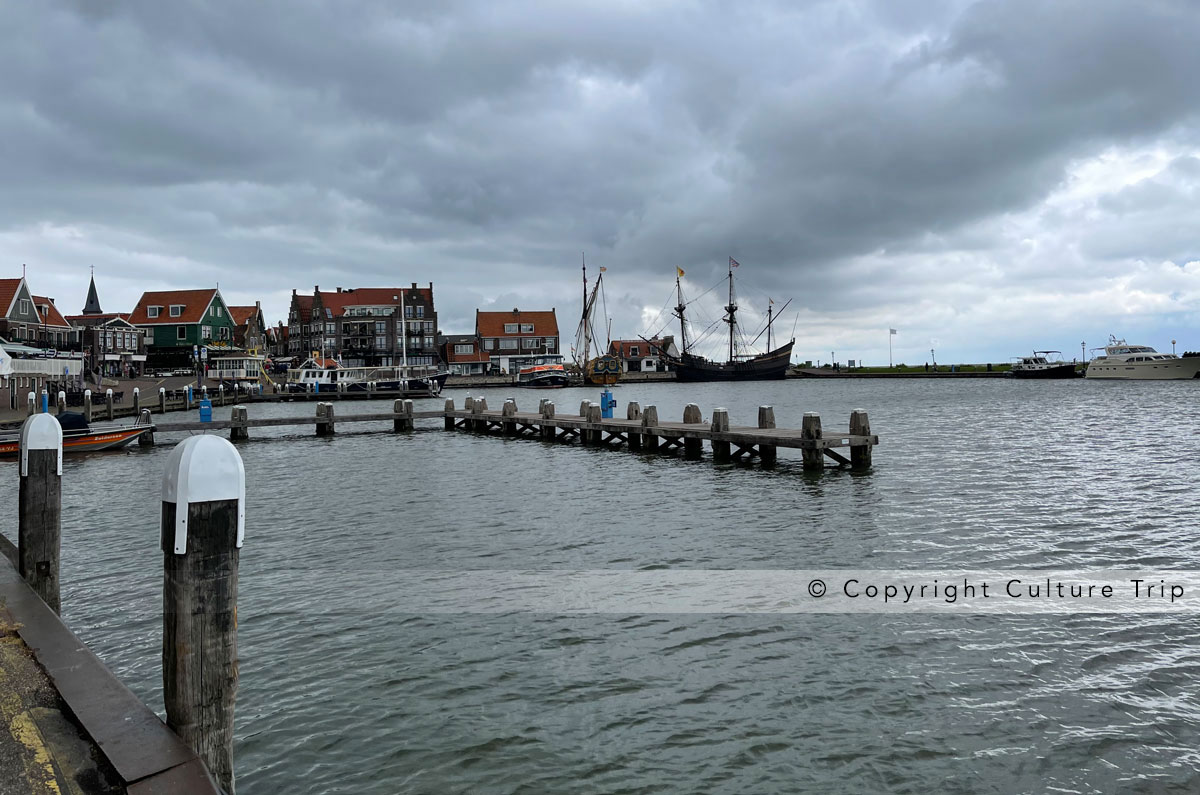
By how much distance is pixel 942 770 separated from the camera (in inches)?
247

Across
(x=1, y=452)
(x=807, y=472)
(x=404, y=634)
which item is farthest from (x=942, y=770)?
(x=1, y=452)

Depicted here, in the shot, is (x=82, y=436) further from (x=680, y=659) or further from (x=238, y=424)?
(x=680, y=659)

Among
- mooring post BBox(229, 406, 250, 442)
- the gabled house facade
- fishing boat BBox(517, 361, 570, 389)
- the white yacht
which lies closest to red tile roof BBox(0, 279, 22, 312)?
the gabled house facade

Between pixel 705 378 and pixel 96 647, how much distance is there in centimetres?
13605

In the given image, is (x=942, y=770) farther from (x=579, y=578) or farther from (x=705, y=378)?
(x=705, y=378)

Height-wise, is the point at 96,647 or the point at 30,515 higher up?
the point at 30,515

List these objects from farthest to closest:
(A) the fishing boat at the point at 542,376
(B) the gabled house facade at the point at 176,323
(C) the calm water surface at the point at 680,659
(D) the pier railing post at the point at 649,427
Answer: (A) the fishing boat at the point at 542,376
(B) the gabled house facade at the point at 176,323
(D) the pier railing post at the point at 649,427
(C) the calm water surface at the point at 680,659

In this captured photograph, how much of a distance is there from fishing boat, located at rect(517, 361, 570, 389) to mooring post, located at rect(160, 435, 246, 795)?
115 metres

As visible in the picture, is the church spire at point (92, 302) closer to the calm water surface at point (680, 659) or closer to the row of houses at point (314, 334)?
the row of houses at point (314, 334)

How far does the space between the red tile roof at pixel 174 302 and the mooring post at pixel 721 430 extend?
9711 cm

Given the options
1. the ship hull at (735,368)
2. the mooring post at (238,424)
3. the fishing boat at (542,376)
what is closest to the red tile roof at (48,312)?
the mooring post at (238,424)

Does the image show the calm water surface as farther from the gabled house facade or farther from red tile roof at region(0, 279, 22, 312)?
the gabled house facade

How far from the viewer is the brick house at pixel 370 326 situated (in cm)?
12119

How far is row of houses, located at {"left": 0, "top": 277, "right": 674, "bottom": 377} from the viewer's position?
9469cm
